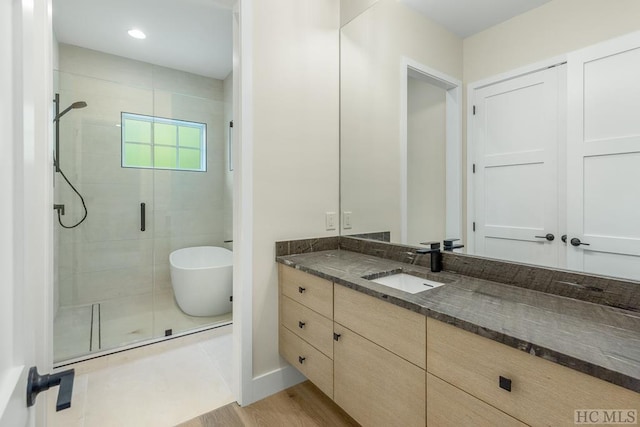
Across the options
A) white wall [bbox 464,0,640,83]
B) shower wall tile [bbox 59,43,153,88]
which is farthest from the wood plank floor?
shower wall tile [bbox 59,43,153,88]

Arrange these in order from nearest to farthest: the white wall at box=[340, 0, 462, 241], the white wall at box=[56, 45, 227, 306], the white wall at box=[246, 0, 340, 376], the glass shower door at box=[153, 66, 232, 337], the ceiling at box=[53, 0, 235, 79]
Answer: the white wall at box=[246, 0, 340, 376]
the white wall at box=[340, 0, 462, 241]
the ceiling at box=[53, 0, 235, 79]
the white wall at box=[56, 45, 227, 306]
the glass shower door at box=[153, 66, 232, 337]

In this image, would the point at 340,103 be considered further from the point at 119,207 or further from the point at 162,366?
the point at 119,207

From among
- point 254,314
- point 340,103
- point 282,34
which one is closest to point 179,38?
point 282,34

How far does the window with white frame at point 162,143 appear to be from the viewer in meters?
3.16

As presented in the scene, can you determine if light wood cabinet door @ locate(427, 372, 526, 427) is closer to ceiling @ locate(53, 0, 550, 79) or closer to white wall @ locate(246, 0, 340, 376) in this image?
white wall @ locate(246, 0, 340, 376)

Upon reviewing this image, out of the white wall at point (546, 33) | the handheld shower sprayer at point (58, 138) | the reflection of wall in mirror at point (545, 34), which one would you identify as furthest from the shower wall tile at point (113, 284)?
the white wall at point (546, 33)

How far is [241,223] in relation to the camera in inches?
65.8

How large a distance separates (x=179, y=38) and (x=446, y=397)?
3507mm

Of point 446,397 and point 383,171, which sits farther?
point 383,171

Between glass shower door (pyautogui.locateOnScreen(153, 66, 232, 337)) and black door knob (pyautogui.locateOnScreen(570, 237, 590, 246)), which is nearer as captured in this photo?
black door knob (pyautogui.locateOnScreen(570, 237, 590, 246))

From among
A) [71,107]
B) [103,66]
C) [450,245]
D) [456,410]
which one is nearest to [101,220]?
[71,107]

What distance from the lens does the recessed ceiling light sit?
2.77 metres

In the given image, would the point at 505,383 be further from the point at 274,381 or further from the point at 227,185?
the point at 227,185

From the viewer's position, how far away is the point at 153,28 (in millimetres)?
2730
